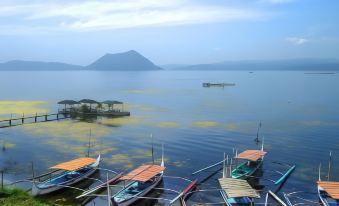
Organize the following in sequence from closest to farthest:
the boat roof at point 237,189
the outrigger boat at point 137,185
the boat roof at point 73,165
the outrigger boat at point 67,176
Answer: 1. the boat roof at point 237,189
2. the outrigger boat at point 137,185
3. the outrigger boat at point 67,176
4. the boat roof at point 73,165

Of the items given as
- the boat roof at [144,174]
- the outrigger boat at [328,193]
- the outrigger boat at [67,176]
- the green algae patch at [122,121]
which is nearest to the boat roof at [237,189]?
the outrigger boat at [328,193]

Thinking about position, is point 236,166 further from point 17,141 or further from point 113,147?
point 17,141

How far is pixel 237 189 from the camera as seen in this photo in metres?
27.8

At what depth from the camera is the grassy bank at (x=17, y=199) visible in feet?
86.4

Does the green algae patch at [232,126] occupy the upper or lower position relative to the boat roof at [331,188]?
upper

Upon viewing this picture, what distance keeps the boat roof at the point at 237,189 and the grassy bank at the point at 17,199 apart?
12.8 metres

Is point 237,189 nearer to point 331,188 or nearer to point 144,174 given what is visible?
point 331,188

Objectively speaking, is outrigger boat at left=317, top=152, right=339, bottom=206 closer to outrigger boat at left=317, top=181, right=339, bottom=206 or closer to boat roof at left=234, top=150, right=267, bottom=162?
outrigger boat at left=317, top=181, right=339, bottom=206

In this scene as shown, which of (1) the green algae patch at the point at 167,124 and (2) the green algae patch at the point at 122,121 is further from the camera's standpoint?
(2) the green algae patch at the point at 122,121

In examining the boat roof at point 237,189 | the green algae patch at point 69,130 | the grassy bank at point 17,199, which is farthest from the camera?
the green algae patch at point 69,130

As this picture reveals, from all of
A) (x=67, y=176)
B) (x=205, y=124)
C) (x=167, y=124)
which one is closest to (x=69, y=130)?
(x=167, y=124)

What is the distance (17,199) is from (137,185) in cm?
920

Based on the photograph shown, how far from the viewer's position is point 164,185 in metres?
34.4

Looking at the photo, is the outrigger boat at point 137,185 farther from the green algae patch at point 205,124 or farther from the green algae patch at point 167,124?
the green algae patch at point 205,124
